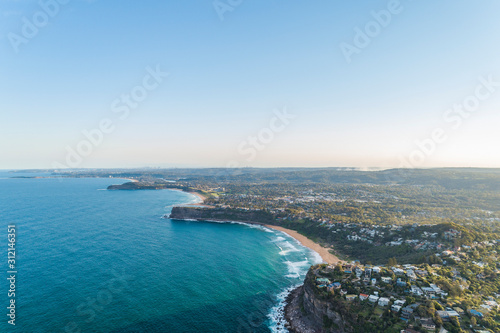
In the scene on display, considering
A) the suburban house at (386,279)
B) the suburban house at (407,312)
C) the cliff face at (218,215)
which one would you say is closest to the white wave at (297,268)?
the suburban house at (386,279)

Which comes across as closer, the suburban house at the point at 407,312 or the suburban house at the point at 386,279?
the suburban house at the point at 407,312

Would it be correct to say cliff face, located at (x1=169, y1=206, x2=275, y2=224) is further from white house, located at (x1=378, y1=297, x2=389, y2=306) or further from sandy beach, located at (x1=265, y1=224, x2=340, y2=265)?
white house, located at (x1=378, y1=297, x2=389, y2=306)

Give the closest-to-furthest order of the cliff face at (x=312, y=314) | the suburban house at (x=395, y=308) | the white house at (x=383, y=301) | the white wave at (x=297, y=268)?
the suburban house at (x=395, y=308), the white house at (x=383, y=301), the cliff face at (x=312, y=314), the white wave at (x=297, y=268)

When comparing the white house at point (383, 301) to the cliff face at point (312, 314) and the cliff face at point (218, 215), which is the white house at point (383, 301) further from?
the cliff face at point (218, 215)

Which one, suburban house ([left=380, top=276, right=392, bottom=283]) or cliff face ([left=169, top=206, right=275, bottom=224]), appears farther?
cliff face ([left=169, top=206, right=275, bottom=224])

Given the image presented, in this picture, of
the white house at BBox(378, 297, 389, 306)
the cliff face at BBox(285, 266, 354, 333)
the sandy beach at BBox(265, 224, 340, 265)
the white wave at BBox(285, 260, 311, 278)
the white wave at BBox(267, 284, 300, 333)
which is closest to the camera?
the white house at BBox(378, 297, 389, 306)

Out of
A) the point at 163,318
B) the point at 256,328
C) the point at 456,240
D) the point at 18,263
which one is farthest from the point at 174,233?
the point at 456,240

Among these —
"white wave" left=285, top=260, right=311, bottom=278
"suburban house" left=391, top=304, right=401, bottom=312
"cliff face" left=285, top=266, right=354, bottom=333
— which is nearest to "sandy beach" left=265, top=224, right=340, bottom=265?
"white wave" left=285, top=260, right=311, bottom=278
